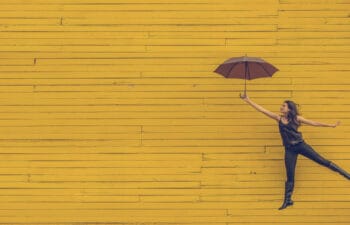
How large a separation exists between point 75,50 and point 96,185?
7.52 feet

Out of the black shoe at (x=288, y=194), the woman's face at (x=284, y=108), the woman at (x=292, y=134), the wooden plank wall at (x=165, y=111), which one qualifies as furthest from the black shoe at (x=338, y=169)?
the woman's face at (x=284, y=108)

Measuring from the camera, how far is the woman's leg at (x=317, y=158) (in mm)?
9156

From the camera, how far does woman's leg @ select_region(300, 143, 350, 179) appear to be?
9.16m

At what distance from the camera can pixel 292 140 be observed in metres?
9.22

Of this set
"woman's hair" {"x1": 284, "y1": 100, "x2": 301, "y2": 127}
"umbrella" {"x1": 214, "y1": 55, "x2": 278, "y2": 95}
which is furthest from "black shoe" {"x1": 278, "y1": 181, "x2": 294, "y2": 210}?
"umbrella" {"x1": 214, "y1": 55, "x2": 278, "y2": 95}

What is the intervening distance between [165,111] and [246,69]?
5.16 ft

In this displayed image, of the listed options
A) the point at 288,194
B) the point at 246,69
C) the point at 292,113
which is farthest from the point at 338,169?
the point at 246,69

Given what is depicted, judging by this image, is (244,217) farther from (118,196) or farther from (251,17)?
(251,17)

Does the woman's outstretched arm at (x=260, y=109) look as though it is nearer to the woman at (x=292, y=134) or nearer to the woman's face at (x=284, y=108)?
the woman at (x=292, y=134)

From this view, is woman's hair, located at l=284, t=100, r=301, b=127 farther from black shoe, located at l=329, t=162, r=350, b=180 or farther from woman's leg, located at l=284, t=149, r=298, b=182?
black shoe, located at l=329, t=162, r=350, b=180

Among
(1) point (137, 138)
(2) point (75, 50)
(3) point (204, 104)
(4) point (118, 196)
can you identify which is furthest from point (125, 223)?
(2) point (75, 50)

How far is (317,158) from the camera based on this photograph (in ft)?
30.1

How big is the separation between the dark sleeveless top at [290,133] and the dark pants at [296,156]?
0.08m

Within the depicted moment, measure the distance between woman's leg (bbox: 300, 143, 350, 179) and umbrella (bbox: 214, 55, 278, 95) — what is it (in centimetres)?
129
